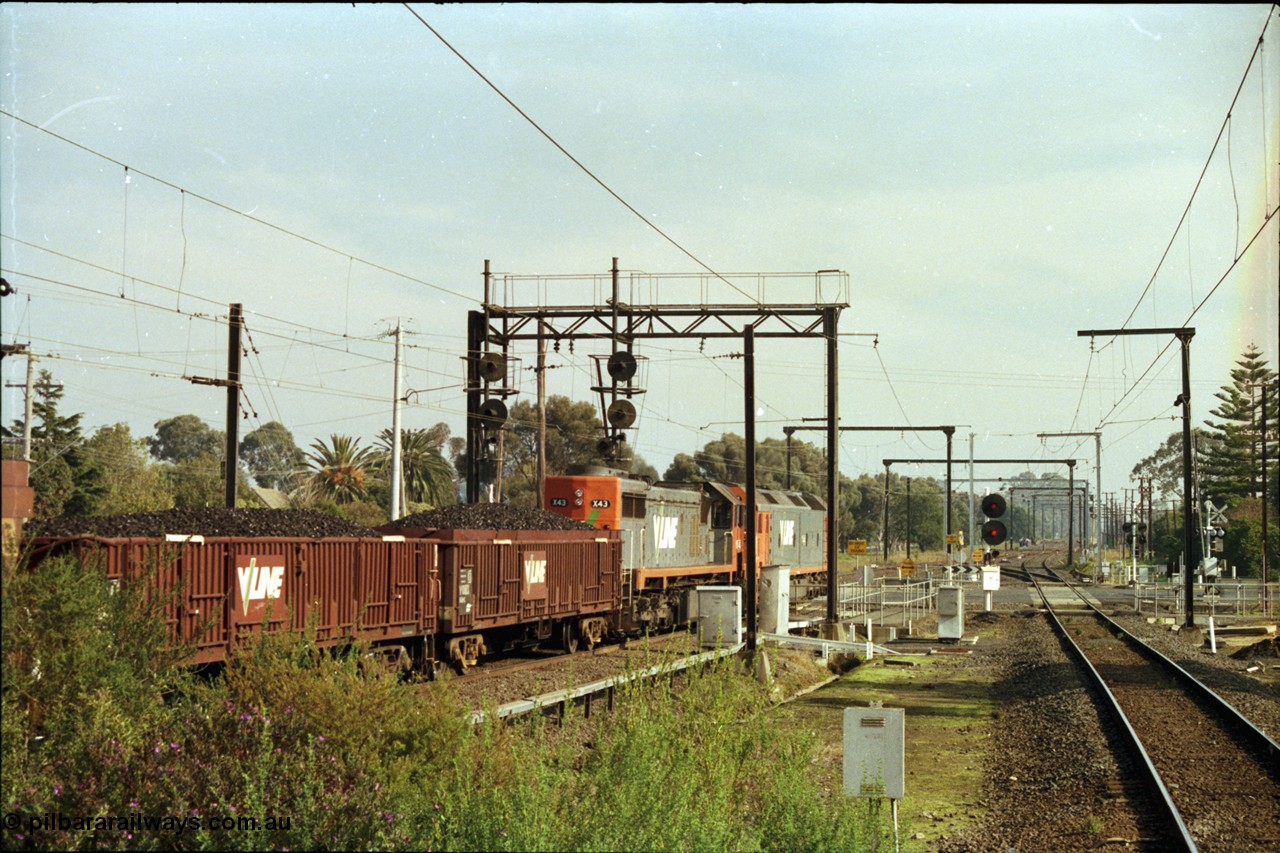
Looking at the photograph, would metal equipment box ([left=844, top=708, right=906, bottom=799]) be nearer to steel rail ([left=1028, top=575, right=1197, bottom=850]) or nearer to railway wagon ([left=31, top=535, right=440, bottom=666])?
steel rail ([left=1028, top=575, right=1197, bottom=850])

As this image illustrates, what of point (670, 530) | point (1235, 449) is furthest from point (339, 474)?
point (1235, 449)

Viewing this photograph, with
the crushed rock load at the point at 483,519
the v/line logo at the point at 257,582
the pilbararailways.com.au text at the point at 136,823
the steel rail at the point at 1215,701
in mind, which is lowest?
the steel rail at the point at 1215,701

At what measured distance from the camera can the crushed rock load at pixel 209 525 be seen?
15.1 meters

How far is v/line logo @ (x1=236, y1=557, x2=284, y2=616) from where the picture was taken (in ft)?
53.2

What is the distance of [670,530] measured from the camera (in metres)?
34.9

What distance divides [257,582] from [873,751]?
876 cm

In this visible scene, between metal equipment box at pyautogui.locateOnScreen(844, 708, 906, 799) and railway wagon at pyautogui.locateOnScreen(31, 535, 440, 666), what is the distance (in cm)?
466

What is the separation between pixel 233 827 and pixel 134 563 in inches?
312

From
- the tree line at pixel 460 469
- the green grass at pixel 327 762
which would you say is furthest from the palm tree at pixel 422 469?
the green grass at pixel 327 762

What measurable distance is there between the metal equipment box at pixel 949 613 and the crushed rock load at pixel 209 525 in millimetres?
19495

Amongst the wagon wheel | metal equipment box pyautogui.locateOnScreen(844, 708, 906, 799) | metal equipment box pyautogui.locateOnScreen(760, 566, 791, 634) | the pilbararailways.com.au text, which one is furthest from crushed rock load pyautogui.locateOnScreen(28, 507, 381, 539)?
metal equipment box pyautogui.locateOnScreen(760, 566, 791, 634)

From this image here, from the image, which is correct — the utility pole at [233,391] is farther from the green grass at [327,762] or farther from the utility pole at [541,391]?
the green grass at [327,762]

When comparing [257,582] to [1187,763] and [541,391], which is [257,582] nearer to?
[1187,763]

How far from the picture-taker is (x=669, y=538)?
34812mm
